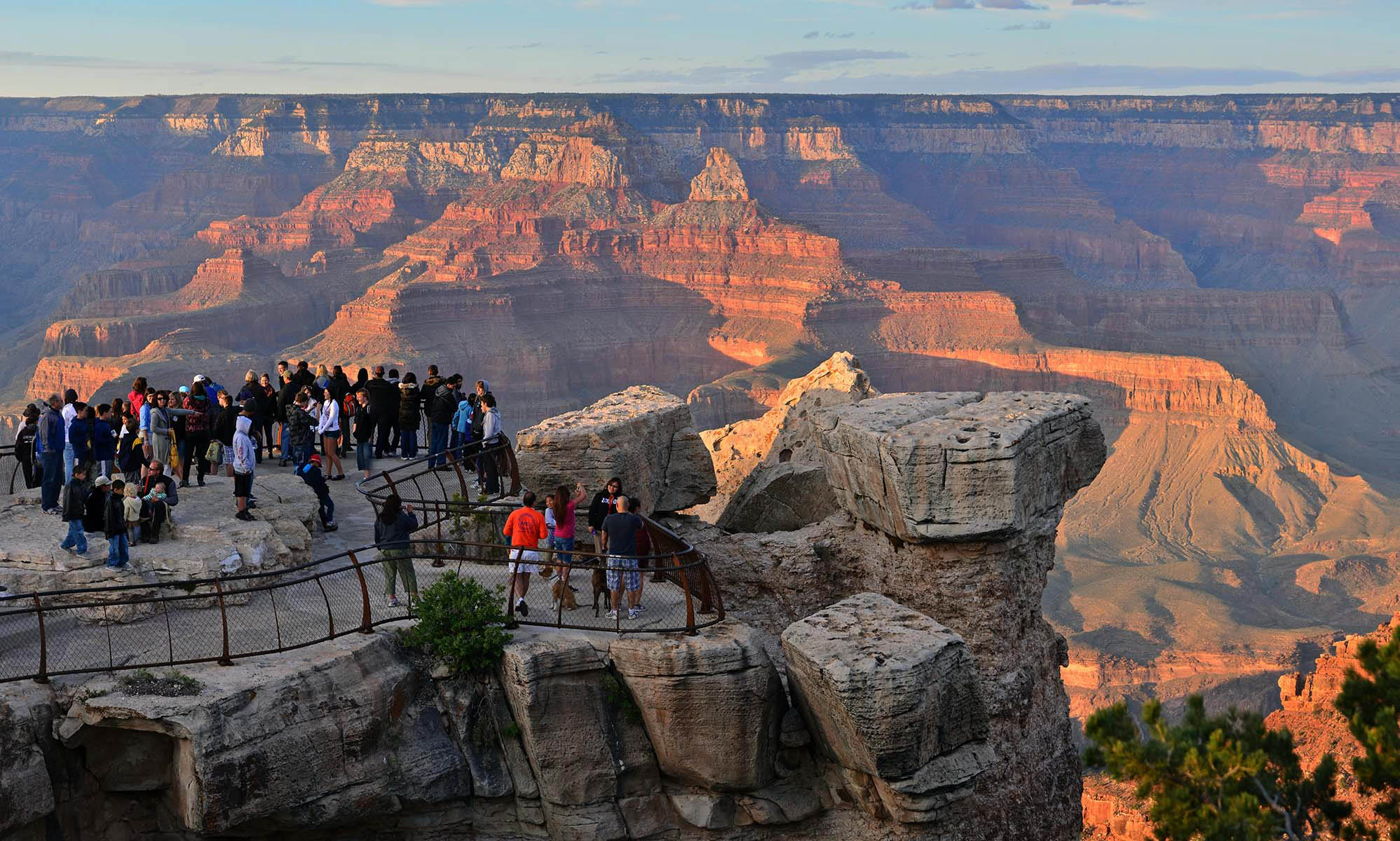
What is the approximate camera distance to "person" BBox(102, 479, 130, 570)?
A: 17047 millimetres

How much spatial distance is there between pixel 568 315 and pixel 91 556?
118 meters

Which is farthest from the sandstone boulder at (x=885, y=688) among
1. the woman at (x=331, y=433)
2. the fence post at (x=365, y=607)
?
the woman at (x=331, y=433)

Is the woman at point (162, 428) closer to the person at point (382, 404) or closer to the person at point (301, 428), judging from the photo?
the person at point (301, 428)

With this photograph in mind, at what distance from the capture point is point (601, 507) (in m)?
18.8

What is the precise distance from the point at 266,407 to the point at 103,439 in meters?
4.12

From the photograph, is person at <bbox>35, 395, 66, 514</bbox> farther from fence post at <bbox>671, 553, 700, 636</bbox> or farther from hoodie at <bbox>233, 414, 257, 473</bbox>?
fence post at <bbox>671, 553, 700, 636</bbox>

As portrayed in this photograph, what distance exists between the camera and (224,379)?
110 metres

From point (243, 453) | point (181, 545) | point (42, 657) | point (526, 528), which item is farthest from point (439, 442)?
point (42, 657)

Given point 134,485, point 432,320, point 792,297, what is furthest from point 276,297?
point 134,485

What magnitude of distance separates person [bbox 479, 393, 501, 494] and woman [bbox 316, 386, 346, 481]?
88.2 inches

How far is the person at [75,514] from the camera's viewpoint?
1719 centimetres

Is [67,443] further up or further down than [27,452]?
further up

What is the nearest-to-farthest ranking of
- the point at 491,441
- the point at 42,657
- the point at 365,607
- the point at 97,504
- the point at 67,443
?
the point at 42,657 < the point at 365,607 < the point at 97,504 < the point at 67,443 < the point at 491,441

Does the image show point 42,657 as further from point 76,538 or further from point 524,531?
point 524,531
